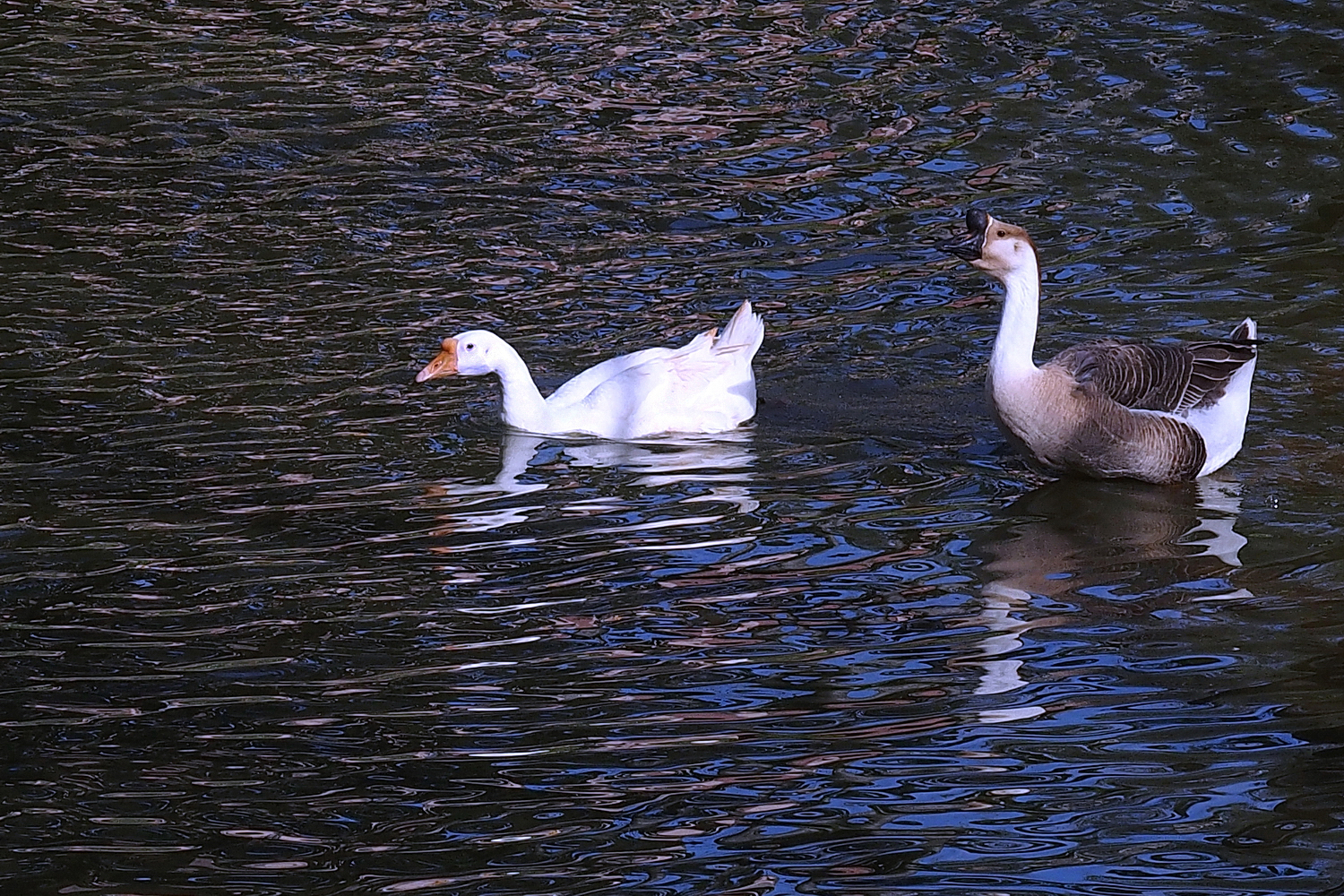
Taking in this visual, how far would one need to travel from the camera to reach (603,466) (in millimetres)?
9688

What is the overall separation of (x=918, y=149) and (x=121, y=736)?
10.0 metres

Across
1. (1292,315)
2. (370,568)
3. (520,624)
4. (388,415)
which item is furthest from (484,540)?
(1292,315)

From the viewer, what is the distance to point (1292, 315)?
1089cm

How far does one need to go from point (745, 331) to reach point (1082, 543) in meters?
2.67

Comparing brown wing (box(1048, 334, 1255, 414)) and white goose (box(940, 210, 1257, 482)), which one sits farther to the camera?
brown wing (box(1048, 334, 1255, 414))

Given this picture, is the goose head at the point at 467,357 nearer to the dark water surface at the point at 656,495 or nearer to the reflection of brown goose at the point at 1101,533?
Answer: the dark water surface at the point at 656,495

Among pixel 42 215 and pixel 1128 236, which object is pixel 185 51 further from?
pixel 1128 236

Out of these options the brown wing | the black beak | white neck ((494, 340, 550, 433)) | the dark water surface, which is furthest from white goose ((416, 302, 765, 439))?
the brown wing

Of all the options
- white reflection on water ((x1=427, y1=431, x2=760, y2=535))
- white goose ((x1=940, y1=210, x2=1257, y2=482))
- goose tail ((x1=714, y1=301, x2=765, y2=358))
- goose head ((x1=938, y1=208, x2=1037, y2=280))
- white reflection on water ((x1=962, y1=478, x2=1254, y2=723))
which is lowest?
white reflection on water ((x1=962, y1=478, x2=1254, y2=723))

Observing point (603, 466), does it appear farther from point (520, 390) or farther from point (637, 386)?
point (520, 390)

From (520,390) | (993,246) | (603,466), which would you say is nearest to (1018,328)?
(993,246)

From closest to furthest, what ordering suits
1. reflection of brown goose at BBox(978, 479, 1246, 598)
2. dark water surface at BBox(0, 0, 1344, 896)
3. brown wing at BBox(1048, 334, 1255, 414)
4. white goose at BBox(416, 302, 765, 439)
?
dark water surface at BBox(0, 0, 1344, 896) < reflection of brown goose at BBox(978, 479, 1246, 598) < brown wing at BBox(1048, 334, 1255, 414) < white goose at BBox(416, 302, 765, 439)

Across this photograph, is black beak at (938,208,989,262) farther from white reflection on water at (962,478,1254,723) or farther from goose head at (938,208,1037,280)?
white reflection on water at (962,478,1254,723)

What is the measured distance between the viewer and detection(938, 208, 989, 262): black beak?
876 cm
